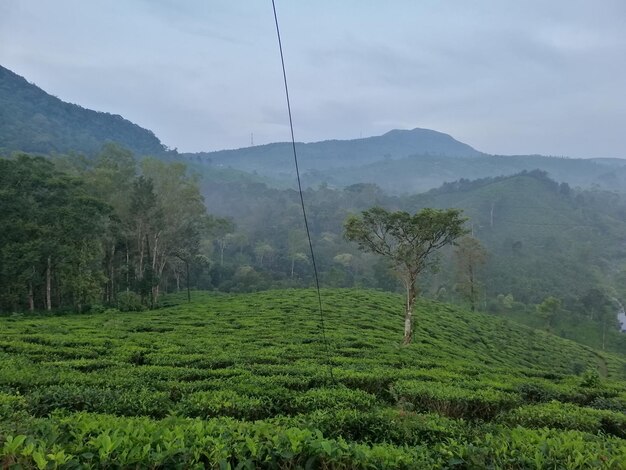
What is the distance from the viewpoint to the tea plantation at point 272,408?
3.60m

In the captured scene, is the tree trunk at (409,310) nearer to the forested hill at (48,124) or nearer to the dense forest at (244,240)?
the dense forest at (244,240)

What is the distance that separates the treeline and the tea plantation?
1455 cm

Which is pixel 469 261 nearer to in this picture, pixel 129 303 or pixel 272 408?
pixel 129 303

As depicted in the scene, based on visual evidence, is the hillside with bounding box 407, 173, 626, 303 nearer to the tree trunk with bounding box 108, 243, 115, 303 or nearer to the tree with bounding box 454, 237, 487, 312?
the tree with bounding box 454, 237, 487, 312

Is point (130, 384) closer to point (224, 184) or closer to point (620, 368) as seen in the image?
point (620, 368)

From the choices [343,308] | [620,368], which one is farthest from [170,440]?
[620,368]

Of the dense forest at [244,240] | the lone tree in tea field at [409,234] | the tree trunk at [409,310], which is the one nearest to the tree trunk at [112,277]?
the dense forest at [244,240]

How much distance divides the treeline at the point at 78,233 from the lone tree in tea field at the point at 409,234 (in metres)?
22.2

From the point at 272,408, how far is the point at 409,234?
1629cm

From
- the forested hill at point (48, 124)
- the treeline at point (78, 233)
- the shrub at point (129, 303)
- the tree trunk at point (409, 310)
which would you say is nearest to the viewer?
the tree trunk at point (409, 310)

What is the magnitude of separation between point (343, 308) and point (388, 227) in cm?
1232

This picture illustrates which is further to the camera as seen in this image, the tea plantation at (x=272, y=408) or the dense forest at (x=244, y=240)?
the dense forest at (x=244, y=240)

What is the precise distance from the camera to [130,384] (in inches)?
335

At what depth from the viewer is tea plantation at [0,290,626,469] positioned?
360 cm
